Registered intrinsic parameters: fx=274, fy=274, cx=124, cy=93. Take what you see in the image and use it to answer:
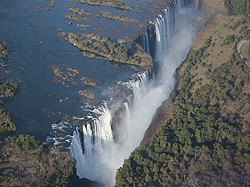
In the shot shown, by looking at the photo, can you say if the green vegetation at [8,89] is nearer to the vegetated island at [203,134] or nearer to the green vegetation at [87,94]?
the green vegetation at [87,94]

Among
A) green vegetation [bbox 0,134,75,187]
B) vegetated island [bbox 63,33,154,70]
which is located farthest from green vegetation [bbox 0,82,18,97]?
vegetated island [bbox 63,33,154,70]

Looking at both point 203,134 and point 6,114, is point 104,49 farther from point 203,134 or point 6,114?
point 203,134

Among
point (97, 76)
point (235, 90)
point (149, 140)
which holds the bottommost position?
point (149, 140)

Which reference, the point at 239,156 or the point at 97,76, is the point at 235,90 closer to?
the point at 239,156

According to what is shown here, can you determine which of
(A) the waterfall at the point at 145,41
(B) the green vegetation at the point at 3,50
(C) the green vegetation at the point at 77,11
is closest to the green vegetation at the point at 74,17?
(C) the green vegetation at the point at 77,11

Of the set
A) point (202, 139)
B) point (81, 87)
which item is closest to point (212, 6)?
point (81, 87)

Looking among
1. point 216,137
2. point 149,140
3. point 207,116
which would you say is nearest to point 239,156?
point 216,137
